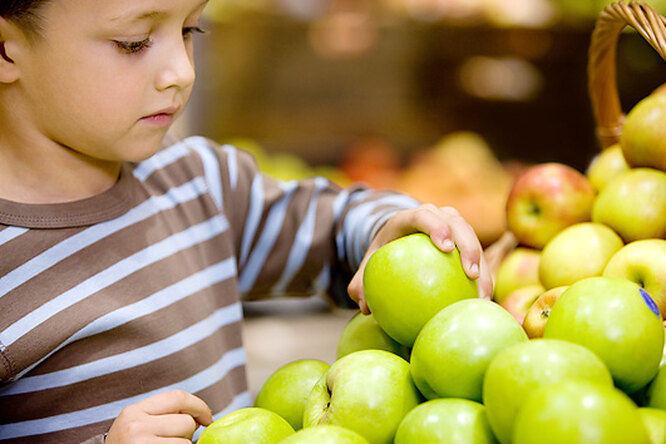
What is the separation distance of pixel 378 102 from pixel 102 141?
208 centimetres

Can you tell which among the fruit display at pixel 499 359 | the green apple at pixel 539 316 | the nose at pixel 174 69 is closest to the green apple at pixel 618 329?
the fruit display at pixel 499 359

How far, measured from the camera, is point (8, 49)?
Result: 83 cm

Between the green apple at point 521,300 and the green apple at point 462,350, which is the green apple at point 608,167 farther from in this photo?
the green apple at point 462,350

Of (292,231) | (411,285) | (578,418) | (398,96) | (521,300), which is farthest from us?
(398,96)

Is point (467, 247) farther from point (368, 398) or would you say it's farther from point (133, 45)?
point (133, 45)

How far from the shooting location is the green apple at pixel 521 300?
89cm

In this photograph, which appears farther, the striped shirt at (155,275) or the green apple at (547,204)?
the green apple at (547,204)

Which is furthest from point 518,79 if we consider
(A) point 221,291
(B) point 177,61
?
(B) point 177,61

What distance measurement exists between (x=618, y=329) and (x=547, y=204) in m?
0.48

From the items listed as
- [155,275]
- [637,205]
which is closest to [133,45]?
[155,275]

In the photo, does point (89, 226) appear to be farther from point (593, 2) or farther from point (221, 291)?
point (593, 2)

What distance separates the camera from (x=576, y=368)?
526 mm

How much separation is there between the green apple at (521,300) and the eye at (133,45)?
1.82 feet

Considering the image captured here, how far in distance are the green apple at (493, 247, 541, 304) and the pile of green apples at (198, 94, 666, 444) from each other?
97 mm
